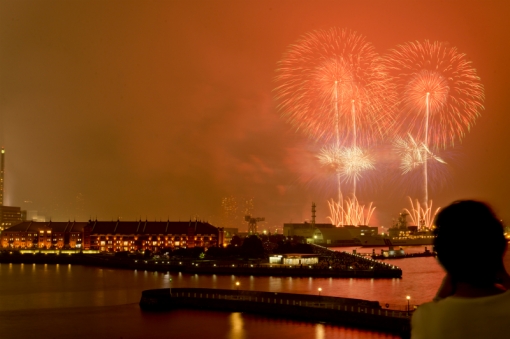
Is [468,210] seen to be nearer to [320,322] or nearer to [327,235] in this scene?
[320,322]

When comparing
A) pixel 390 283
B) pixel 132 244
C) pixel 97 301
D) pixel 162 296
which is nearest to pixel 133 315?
pixel 162 296

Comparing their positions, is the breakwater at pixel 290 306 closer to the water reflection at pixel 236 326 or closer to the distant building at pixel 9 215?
the water reflection at pixel 236 326

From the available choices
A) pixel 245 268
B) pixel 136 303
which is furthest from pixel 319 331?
pixel 245 268

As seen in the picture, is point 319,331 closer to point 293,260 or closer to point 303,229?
point 293,260

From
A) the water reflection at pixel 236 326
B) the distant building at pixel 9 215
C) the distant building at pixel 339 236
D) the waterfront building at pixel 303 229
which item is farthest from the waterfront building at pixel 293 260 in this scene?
the distant building at pixel 9 215

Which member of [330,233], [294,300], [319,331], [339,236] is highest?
[330,233]

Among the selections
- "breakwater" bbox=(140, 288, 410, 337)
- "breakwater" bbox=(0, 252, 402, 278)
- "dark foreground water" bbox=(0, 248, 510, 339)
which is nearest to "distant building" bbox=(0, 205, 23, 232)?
"breakwater" bbox=(0, 252, 402, 278)
